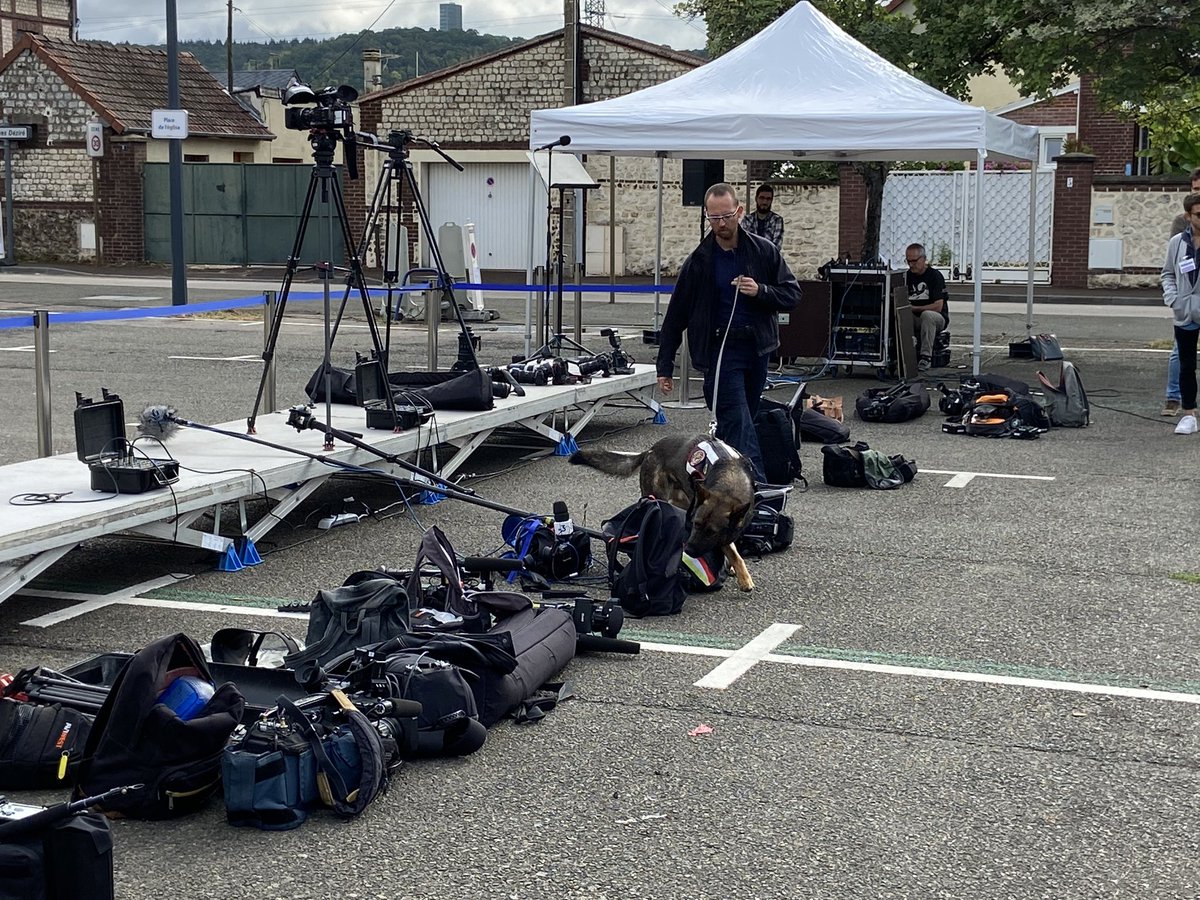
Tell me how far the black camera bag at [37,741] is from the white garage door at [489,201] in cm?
3214

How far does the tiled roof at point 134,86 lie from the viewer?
128 ft

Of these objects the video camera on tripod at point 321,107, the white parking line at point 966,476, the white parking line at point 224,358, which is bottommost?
the white parking line at point 966,476

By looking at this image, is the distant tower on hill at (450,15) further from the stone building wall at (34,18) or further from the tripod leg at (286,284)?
the tripod leg at (286,284)

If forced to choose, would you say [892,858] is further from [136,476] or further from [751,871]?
[136,476]

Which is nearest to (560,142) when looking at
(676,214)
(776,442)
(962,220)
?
(776,442)

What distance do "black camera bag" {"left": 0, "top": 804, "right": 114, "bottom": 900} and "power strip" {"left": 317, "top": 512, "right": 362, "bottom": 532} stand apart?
497 cm

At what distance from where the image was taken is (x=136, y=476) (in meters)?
7.26

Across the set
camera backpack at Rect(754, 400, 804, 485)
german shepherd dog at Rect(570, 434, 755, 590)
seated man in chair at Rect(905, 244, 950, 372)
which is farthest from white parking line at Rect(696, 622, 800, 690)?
seated man in chair at Rect(905, 244, 950, 372)

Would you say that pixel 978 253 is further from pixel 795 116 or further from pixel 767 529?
pixel 767 529

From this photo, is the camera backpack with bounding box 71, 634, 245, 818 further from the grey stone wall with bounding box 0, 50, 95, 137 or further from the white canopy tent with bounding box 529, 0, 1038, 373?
the grey stone wall with bounding box 0, 50, 95, 137

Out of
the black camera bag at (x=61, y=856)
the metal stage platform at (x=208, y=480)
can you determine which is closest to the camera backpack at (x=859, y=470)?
the metal stage platform at (x=208, y=480)

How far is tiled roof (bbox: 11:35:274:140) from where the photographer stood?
39.0m

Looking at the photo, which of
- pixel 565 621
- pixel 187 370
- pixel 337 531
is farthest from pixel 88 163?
pixel 565 621

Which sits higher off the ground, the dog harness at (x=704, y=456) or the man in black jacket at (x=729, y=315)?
the man in black jacket at (x=729, y=315)
